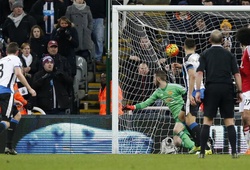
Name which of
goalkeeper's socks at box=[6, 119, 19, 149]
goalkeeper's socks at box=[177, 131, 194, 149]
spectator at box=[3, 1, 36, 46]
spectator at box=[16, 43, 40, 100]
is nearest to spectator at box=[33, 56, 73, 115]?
spectator at box=[16, 43, 40, 100]

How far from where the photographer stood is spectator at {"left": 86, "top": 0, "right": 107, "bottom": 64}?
79.2 feet

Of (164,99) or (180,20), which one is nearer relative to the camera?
(164,99)

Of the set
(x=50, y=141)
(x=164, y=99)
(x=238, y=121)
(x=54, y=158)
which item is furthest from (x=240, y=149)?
(x=54, y=158)

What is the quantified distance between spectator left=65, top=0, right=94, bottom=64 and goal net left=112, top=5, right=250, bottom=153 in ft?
7.93

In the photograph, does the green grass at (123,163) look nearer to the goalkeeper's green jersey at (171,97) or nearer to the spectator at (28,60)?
the goalkeeper's green jersey at (171,97)

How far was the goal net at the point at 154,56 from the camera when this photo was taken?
20672mm

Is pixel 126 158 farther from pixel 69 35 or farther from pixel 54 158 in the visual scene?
pixel 69 35

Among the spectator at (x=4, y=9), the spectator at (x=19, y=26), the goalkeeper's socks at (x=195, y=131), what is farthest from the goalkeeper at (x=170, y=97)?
the spectator at (x=4, y=9)

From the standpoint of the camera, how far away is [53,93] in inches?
850

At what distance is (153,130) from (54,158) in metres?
4.32

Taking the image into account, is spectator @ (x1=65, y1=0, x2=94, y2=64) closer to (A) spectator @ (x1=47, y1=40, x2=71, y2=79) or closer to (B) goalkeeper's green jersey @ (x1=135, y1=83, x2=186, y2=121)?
(A) spectator @ (x1=47, y1=40, x2=71, y2=79)

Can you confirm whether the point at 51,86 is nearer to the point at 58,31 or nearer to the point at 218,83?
the point at 58,31

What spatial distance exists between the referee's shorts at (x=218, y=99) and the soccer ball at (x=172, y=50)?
4.73 meters

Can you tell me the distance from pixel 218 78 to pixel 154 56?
5238 millimetres
